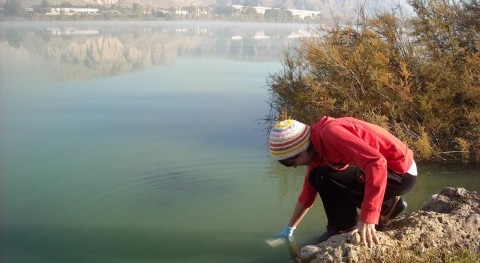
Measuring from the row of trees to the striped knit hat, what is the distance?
14.2ft

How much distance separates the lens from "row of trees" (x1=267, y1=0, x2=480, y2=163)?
22.5 ft

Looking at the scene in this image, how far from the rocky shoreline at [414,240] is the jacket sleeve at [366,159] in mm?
236

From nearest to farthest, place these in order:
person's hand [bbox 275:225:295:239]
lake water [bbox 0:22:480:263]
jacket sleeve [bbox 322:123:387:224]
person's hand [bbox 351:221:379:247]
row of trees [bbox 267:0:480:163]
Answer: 1. jacket sleeve [bbox 322:123:387:224]
2. person's hand [bbox 351:221:379:247]
3. person's hand [bbox 275:225:295:239]
4. lake water [bbox 0:22:480:263]
5. row of trees [bbox 267:0:480:163]

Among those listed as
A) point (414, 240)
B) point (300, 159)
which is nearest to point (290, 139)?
point (300, 159)

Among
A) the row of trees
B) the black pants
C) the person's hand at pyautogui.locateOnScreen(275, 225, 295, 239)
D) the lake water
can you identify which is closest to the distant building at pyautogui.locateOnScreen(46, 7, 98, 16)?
the lake water

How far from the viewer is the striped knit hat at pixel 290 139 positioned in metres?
2.69

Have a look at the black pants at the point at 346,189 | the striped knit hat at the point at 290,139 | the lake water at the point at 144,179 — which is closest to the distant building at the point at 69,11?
the lake water at the point at 144,179

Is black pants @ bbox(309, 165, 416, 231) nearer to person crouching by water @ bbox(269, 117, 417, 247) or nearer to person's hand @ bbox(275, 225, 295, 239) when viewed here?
person crouching by water @ bbox(269, 117, 417, 247)

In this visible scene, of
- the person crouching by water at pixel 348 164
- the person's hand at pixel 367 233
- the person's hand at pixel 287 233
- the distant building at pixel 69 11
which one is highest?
the distant building at pixel 69 11

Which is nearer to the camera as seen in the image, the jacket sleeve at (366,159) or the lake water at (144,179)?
the jacket sleeve at (366,159)

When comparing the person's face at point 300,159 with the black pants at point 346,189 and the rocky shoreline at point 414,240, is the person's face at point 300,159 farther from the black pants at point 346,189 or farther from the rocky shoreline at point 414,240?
the rocky shoreline at point 414,240

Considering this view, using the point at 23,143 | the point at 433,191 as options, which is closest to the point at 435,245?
the point at 433,191

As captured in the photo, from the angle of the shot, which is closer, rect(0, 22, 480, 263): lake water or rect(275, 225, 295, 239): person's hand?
rect(275, 225, 295, 239): person's hand

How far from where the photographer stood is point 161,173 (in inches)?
231
